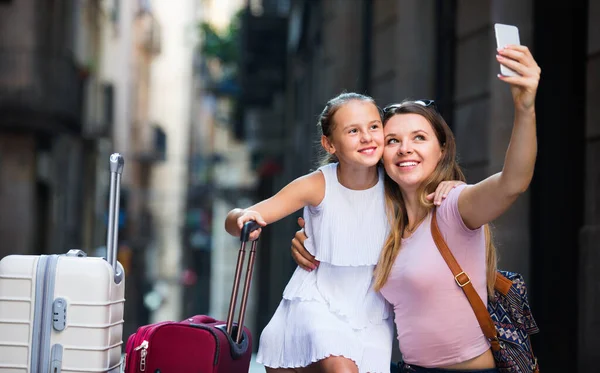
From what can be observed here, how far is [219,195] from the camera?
4666cm

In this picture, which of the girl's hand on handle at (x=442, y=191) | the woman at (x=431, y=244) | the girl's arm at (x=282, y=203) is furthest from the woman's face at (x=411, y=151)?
the girl's arm at (x=282, y=203)

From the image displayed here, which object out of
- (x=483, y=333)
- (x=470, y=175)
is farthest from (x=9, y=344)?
(x=470, y=175)

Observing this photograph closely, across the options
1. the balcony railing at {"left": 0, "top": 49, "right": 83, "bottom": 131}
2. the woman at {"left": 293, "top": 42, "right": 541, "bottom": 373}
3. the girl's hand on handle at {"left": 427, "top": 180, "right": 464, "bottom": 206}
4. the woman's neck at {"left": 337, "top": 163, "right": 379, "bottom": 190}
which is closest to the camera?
the woman at {"left": 293, "top": 42, "right": 541, "bottom": 373}

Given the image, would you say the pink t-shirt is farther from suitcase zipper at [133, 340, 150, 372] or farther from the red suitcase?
suitcase zipper at [133, 340, 150, 372]

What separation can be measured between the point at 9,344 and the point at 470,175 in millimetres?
5702

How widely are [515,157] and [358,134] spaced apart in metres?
0.95

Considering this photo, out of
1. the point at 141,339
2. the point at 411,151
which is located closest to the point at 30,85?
the point at 141,339

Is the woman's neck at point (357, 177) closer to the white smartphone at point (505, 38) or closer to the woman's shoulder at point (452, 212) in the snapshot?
the woman's shoulder at point (452, 212)

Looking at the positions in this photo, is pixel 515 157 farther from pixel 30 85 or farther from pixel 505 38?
pixel 30 85

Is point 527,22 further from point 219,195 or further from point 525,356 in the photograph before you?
point 219,195

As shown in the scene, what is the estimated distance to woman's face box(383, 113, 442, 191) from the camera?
14.6ft

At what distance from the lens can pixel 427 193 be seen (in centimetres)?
445

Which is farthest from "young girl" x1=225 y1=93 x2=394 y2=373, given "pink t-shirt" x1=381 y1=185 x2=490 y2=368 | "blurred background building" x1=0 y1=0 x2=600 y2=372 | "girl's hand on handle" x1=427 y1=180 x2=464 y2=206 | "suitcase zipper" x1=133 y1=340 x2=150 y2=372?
"blurred background building" x1=0 y1=0 x2=600 y2=372

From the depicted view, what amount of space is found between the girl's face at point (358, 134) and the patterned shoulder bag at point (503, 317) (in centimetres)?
40
